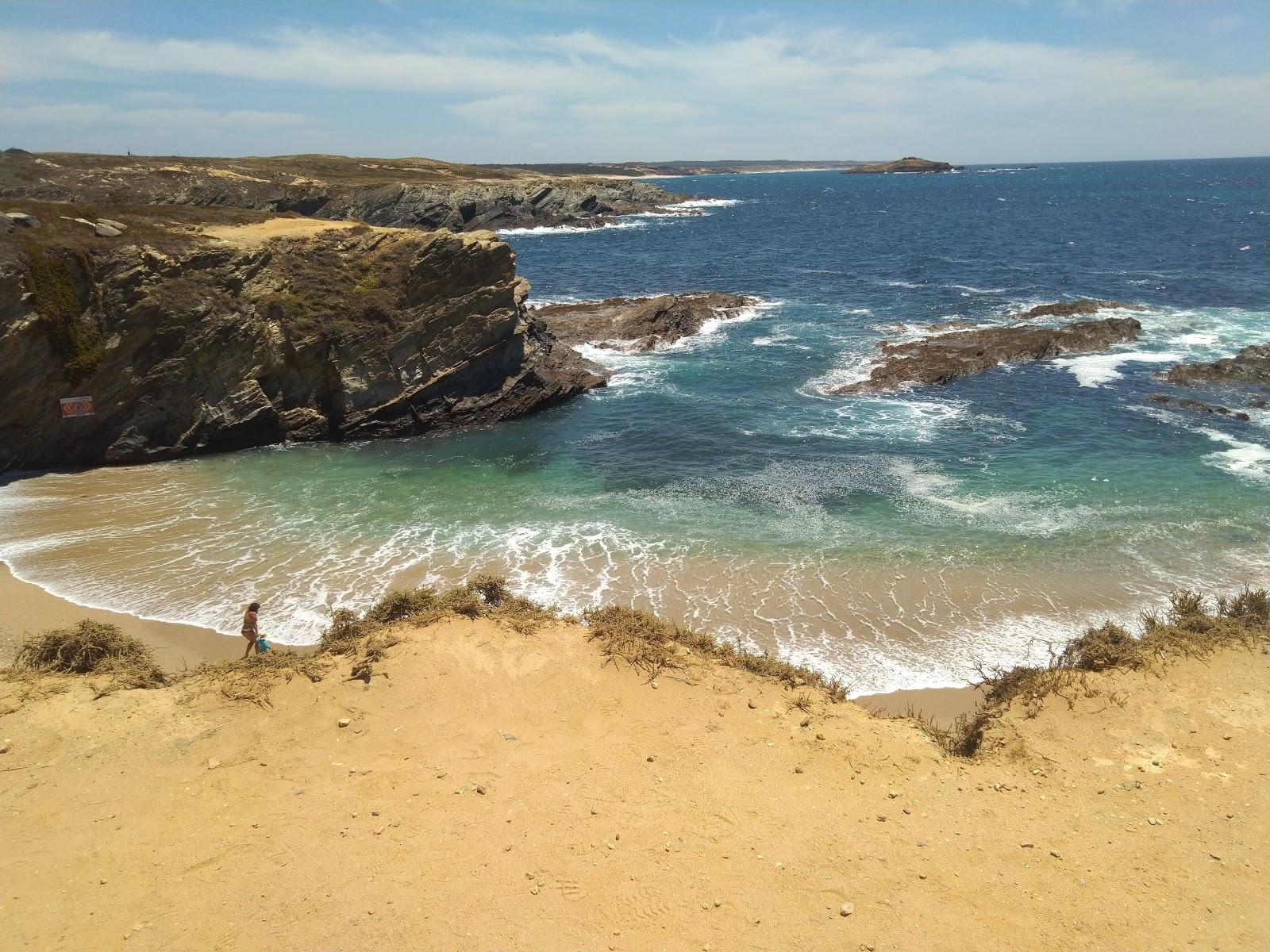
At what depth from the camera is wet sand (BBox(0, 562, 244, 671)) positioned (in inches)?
544

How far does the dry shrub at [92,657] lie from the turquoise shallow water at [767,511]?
2.86 meters

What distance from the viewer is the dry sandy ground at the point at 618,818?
7.31m

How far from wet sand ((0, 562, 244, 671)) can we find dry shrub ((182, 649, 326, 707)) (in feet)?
6.82

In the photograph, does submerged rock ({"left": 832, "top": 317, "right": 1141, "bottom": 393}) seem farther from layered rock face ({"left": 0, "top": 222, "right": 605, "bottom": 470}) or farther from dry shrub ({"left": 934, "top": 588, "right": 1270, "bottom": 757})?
dry shrub ({"left": 934, "top": 588, "right": 1270, "bottom": 757})

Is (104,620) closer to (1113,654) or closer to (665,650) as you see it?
(665,650)

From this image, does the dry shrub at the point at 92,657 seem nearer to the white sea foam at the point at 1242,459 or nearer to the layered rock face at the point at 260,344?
the layered rock face at the point at 260,344

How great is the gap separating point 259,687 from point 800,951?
8.38 meters

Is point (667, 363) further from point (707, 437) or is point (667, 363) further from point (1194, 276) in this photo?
point (1194, 276)

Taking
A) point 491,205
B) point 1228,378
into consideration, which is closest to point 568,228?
point 491,205

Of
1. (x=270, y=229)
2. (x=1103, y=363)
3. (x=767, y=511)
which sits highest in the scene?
(x=270, y=229)

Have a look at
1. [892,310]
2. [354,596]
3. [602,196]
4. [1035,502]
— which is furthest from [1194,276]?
[602,196]

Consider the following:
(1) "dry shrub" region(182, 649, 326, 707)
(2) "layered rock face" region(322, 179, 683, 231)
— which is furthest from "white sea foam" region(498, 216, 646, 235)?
(1) "dry shrub" region(182, 649, 326, 707)

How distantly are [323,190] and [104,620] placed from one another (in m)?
105

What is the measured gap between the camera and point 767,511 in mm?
19938
